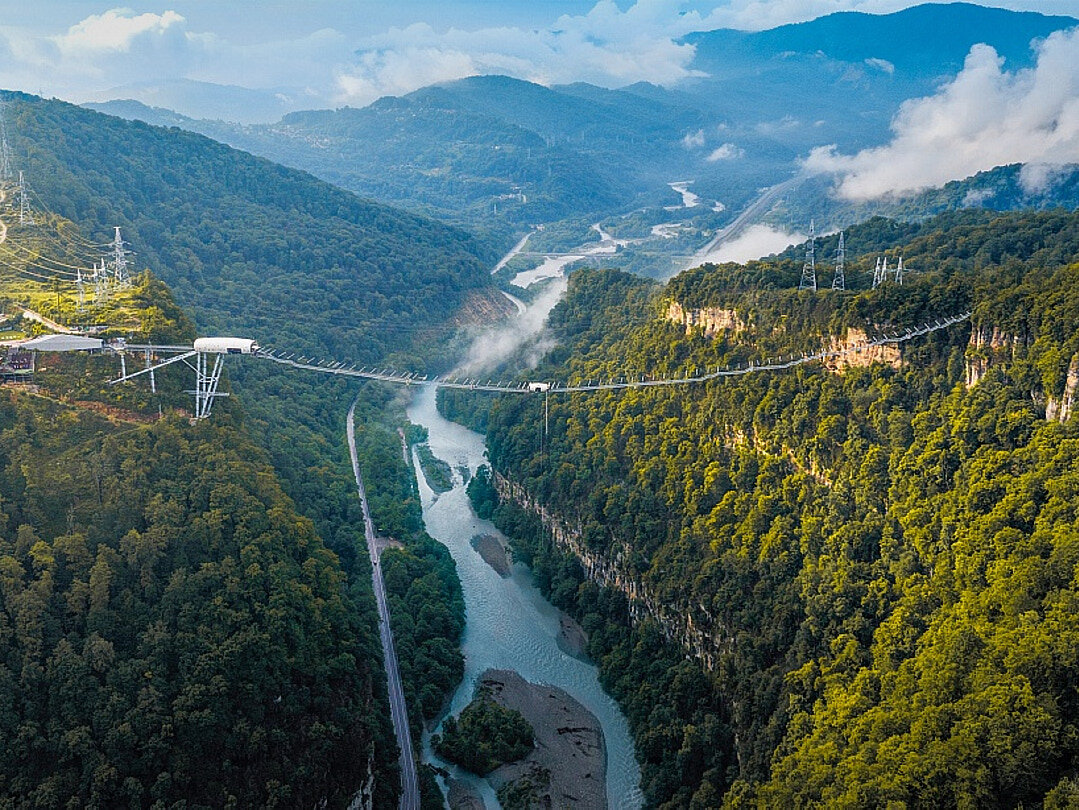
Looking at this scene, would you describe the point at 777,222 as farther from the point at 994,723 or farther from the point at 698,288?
the point at 994,723

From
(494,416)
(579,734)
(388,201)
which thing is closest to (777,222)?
(388,201)

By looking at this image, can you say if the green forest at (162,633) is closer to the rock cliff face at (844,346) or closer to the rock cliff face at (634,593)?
the rock cliff face at (634,593)

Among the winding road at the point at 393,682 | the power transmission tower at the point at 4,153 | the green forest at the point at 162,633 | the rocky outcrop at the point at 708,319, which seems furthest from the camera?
the power transmission tower at the point at 4,153

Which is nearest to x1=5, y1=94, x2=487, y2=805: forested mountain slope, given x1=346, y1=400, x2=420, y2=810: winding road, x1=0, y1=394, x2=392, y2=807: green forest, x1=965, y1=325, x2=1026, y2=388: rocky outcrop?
x1=0, y1=394, x2=392, y2=807: green forest

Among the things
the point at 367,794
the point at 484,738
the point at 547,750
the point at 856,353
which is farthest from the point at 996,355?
the point at 367,794

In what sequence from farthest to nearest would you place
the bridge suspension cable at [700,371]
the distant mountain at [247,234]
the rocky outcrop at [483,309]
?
the rocky outcrop at [483,309] → the distant mountain at [247,234] → the bridge suspension cable at [700,371]

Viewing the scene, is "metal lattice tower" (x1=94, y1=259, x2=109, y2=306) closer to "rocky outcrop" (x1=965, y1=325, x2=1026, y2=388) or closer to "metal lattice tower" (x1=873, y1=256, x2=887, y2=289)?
"rocky outcrop" (x1=965, y1=325, x2=1026, y2=388)

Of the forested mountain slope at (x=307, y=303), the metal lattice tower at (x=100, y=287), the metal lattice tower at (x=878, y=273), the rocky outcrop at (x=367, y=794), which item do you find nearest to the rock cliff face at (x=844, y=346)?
the metal lattice tower at (x=878, y=273)
